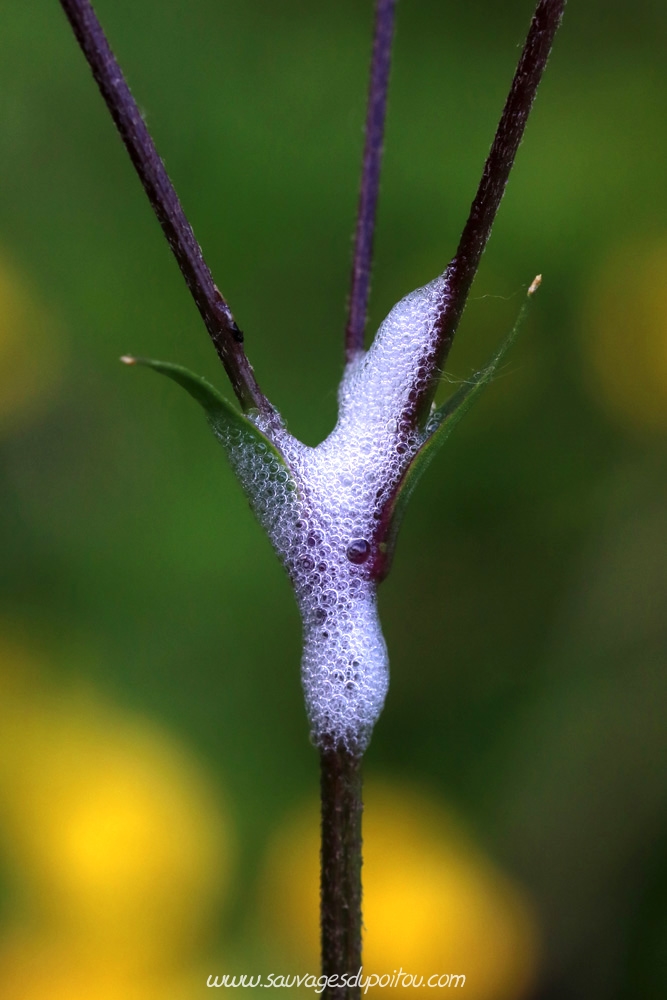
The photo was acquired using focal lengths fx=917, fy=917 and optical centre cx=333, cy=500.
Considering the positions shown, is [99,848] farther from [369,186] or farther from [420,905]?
[369,186]

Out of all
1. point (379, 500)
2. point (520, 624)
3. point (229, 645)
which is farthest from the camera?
point (229, 645)

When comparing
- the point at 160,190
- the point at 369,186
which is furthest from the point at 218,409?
the point at 369,186

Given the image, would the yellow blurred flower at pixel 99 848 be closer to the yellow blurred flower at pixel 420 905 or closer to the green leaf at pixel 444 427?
the yellow blurred flower at pixel 420 905

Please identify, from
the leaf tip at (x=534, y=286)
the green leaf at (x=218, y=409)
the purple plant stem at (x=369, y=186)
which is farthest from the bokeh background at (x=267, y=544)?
the green leaf at (x=218, y=409)

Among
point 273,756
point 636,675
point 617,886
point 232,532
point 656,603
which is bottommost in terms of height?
point 617,886

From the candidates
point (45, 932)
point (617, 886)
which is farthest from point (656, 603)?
point (45, 932)

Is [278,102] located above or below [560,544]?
above

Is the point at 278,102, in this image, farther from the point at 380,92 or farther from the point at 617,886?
the point at 617,886
